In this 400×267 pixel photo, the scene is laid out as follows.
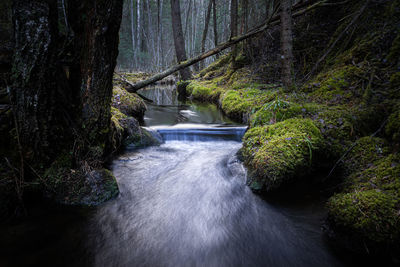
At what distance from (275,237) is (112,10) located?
3316 mm

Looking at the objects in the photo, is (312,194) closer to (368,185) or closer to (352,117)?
(368,185)

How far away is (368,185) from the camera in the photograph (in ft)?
6.56

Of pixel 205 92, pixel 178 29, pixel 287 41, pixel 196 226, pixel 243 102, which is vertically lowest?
pixel 196 226

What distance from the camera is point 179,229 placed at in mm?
2410

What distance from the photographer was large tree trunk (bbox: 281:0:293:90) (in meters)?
4.23

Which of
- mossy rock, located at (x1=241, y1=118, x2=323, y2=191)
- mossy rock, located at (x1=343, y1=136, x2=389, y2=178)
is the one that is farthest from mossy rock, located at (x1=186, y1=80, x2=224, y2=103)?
mossy rock, located at (x1=343, y1=136, x2=389, y2=178)

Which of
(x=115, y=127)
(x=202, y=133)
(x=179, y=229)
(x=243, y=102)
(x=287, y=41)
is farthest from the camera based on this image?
(x=243, y=102)

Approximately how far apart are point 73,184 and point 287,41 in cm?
471

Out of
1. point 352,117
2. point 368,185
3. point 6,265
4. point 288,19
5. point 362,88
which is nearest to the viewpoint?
point 6,265

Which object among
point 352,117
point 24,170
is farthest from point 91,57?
point 352,117

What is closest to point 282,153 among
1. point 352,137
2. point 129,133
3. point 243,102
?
point 352,137

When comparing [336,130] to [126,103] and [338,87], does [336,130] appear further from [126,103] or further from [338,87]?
[126,103]

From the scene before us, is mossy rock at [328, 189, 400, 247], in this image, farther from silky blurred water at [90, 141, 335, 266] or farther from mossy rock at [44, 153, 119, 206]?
mossy rock at [44, 153, 119, 206]

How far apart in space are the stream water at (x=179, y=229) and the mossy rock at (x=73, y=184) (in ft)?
0.49
